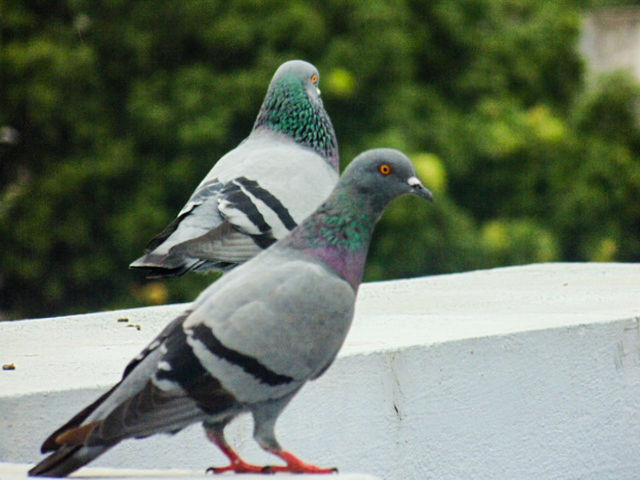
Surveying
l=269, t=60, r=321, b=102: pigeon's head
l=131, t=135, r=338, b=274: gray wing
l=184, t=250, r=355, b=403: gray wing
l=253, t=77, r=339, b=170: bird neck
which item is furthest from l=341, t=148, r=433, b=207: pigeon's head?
l=269, t=60, r=321, b=102: pigeon's head

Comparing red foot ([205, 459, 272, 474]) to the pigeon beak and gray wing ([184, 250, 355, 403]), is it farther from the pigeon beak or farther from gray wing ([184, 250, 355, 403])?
the pigeon beak

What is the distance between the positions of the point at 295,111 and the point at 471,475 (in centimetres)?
180

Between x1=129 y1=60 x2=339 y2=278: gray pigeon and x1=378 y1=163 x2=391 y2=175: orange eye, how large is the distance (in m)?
1.60

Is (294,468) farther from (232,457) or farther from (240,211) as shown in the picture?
(240,211)

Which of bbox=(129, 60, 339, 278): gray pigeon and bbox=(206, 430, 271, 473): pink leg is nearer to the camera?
bbox=(206, 430, 271, 473): pink leg

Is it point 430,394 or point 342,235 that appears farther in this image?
point 430,394

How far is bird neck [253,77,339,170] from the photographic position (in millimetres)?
5391

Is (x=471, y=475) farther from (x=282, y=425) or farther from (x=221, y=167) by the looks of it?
(x=221, y=167)

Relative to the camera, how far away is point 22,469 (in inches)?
124

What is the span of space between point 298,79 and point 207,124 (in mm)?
7141

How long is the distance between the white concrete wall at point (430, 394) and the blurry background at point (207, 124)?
7298 millimetres

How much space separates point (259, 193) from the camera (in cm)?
483

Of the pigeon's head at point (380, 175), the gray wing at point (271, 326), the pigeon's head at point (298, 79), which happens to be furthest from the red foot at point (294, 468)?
the pigeon's head at point (298, 79)

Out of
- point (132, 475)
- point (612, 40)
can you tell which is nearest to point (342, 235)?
point (132, 475)
